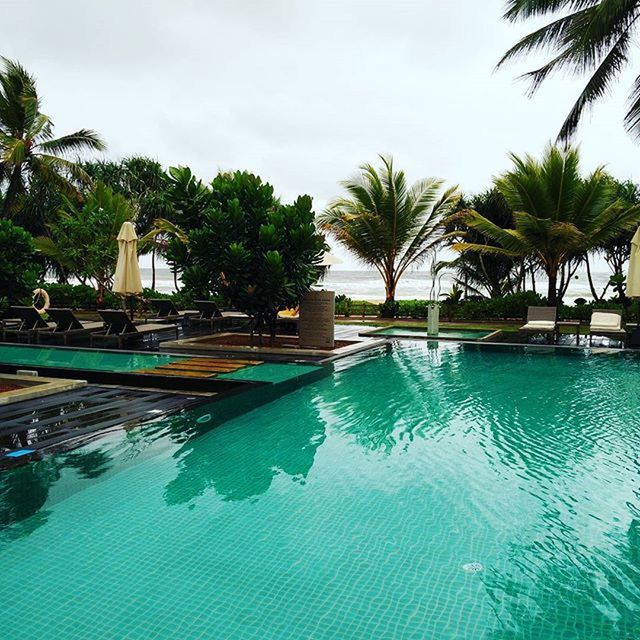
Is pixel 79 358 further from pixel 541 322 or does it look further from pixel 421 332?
pixel 541 322

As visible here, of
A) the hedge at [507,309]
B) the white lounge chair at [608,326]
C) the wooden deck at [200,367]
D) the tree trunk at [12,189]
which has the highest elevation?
the tree trunk at [12,189]

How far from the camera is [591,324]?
13648 mm

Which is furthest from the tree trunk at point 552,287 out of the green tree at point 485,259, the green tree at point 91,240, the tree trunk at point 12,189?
the tree trunk at point 12,189

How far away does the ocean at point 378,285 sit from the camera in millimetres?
55938

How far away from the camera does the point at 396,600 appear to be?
2900 mm

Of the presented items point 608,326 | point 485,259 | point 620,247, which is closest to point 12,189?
point 485,259

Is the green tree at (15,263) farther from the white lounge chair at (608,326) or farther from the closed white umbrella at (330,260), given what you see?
the white lounge chair at (608,326)

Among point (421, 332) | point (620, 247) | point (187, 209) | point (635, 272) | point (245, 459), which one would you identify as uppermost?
point (620, 247)

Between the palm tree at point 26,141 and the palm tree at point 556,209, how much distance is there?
1550 centimetres

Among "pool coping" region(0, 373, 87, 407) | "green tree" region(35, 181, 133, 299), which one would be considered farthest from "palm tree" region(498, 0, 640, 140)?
"green tree" region(35, 181, 133, 299)

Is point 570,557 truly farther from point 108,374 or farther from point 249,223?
point 249,223

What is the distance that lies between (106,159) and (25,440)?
104 ft

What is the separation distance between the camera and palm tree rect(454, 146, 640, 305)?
16.6 metres

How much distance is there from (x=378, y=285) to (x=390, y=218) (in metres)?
48.6
